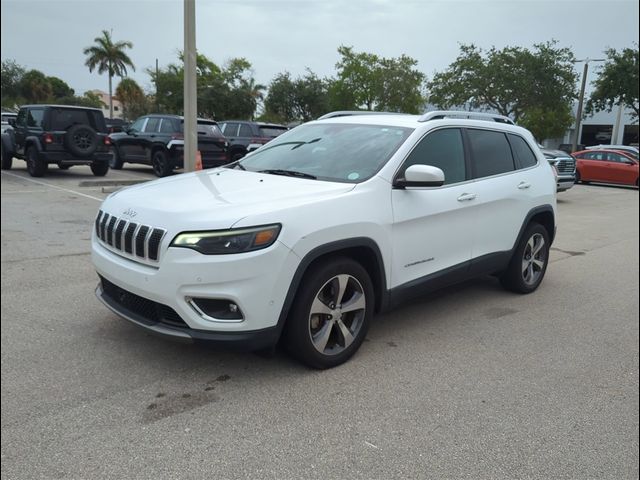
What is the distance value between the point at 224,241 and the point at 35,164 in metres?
13.4

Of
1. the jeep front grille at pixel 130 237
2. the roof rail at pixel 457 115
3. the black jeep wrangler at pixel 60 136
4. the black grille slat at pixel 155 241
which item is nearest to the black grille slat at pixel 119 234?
the jeep front grille at pixel 130 237

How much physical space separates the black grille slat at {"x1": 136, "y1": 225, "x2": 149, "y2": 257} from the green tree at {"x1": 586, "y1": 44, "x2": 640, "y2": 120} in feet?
123

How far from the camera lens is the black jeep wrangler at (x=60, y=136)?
14.0m

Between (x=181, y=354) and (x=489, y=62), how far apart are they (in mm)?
35505

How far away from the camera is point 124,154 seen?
17.2m

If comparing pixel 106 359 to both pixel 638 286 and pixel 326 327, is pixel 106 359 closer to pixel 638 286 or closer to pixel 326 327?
pixel 326 327

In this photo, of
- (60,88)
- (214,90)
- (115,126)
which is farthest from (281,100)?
(60,88)

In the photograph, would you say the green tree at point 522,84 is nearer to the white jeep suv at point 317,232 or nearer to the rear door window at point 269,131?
the rear door window at point 269,131

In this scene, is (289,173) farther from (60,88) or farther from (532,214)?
(60,88)

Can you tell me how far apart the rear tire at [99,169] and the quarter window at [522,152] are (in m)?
12.6

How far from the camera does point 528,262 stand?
224 inches

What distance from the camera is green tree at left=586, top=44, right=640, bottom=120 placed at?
3347 cm

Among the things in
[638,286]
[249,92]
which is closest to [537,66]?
[249,92]

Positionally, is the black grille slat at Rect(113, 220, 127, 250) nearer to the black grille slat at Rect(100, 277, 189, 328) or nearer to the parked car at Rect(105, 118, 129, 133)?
the black grille slat at Rect(100, 277, 189, 328)
